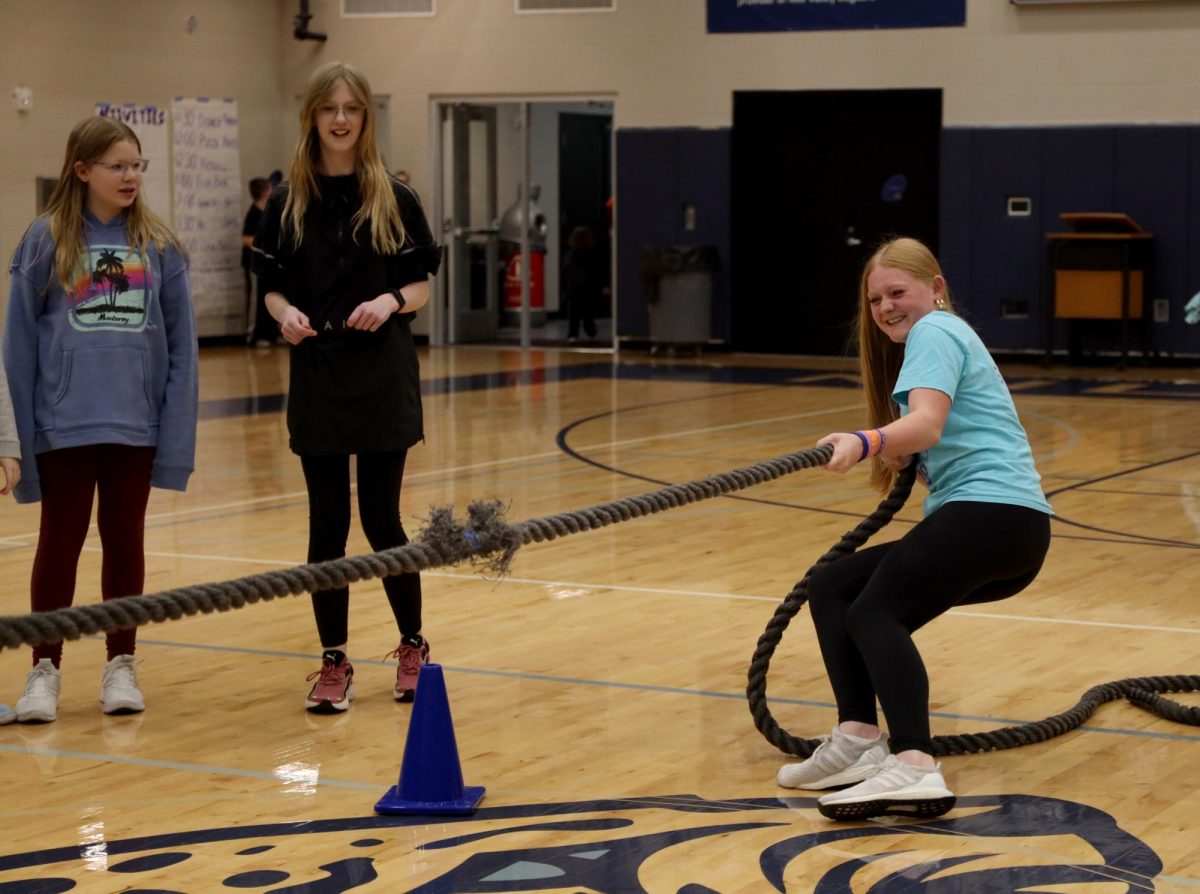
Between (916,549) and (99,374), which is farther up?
(99,374)

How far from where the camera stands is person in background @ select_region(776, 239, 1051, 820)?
11.2 ft

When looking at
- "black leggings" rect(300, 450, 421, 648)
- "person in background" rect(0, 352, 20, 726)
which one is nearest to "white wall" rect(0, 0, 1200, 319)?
"black leggings" rect(300, 450, 421, 648)

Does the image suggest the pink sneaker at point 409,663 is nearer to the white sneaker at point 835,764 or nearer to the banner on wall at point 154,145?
the white sneaker at point 835,764

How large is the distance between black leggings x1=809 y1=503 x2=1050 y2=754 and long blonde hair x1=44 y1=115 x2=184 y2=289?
200cm

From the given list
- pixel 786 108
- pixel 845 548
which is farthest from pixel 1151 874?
pixel 786 108

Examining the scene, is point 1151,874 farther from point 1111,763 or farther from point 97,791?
point 97,791

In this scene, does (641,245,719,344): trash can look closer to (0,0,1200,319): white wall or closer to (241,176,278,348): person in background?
(0,0,1200,319): white wall

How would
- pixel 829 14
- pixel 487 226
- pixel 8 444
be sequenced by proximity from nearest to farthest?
pixel 8 444 < pixel 829 14 < pixel 487 226

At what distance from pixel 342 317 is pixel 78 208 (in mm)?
684

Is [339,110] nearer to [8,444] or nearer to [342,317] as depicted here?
[342,317]

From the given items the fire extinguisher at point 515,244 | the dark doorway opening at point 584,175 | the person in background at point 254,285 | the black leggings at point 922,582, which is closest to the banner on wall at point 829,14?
the fire extinguisher at point 515,244

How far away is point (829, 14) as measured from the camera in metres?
16.0

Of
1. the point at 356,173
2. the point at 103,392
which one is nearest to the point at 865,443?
the point at 356,173

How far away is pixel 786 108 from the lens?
16609 millimetres
